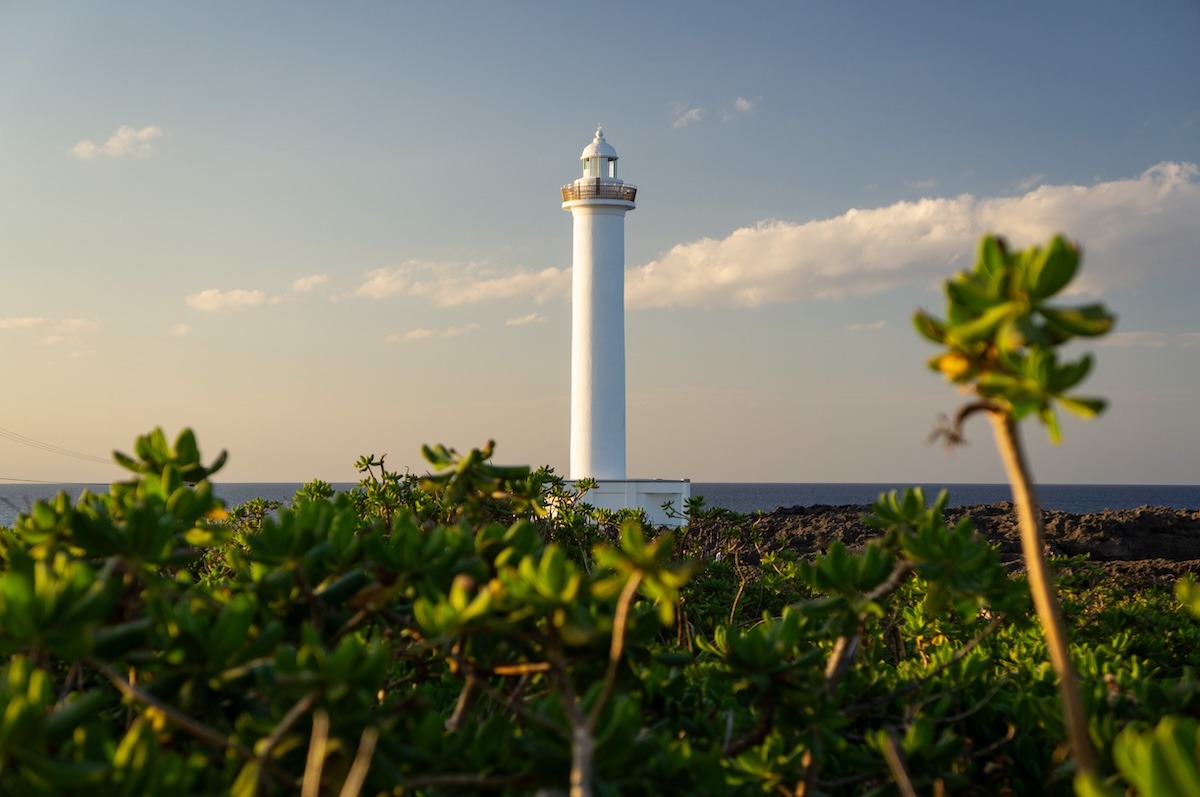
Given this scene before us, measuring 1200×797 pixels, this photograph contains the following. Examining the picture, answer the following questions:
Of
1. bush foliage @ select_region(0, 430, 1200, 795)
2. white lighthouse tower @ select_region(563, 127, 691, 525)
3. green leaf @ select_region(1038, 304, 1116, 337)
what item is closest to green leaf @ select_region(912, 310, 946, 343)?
green leaf @ select_region(1038, 304, 1116, 337)

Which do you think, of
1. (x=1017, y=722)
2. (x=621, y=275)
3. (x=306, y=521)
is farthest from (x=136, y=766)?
(x=621, y=275)

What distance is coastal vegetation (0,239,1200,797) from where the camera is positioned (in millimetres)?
1540

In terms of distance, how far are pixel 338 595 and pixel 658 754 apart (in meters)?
0.71

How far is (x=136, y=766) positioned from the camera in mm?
1585

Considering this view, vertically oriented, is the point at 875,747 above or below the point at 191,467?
below

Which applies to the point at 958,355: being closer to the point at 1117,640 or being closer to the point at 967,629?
the point at 1117,640

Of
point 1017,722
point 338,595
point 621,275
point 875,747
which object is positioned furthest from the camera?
point 621,275

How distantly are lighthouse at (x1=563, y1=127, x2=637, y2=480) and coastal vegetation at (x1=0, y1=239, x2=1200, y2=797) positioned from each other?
83.5ft

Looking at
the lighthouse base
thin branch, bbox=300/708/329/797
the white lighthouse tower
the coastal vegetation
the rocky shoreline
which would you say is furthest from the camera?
the white lighthouse tower

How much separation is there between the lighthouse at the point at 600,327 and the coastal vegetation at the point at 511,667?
25.4 metres

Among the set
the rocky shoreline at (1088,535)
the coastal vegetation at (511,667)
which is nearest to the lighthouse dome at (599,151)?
the rocky shoreline at (1088,535)

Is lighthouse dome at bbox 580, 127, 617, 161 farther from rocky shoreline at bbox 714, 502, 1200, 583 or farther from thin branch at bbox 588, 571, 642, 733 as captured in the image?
thin branch at bbox 588, 571, 642, 733

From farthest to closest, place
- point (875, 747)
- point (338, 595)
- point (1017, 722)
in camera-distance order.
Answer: point (1017, 722)
point (875, 747)
point (338, 595)

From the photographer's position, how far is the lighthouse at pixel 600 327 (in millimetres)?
28500
